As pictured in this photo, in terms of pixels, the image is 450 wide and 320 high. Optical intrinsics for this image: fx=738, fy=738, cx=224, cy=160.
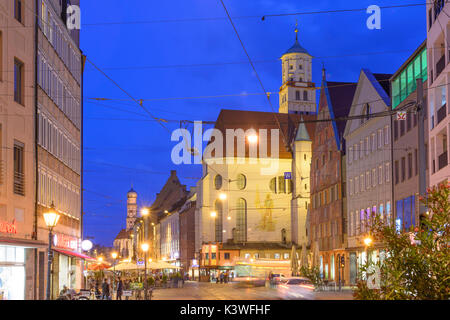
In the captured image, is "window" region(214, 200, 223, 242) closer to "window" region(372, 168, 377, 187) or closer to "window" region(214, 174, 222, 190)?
"window" region(214, 174, 222, 190)

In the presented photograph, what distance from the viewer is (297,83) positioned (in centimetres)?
14225

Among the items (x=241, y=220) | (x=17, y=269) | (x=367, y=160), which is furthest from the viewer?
(x=241, y=220)

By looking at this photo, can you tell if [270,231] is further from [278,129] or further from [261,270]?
[261,270]

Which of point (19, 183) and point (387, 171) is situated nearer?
point (19, 183)

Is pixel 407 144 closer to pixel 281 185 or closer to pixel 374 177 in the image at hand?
pixel 374 177

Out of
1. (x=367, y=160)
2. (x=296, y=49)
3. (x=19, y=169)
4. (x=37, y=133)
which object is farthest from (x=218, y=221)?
(x=19, y=169)

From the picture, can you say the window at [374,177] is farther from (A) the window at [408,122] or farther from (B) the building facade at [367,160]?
(A) the window at [408,122]

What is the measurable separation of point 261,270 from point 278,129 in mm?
38884

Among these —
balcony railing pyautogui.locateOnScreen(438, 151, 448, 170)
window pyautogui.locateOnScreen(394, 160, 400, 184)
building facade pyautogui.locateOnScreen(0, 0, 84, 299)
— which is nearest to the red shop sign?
building facade pyautogui.locateOnScreen(0, 0, 84, 299)

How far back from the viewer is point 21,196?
26172 mm

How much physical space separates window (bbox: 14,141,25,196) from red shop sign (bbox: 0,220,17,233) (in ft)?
4.83

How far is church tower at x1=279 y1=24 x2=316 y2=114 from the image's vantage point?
465 ft

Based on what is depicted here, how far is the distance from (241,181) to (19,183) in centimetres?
8259
